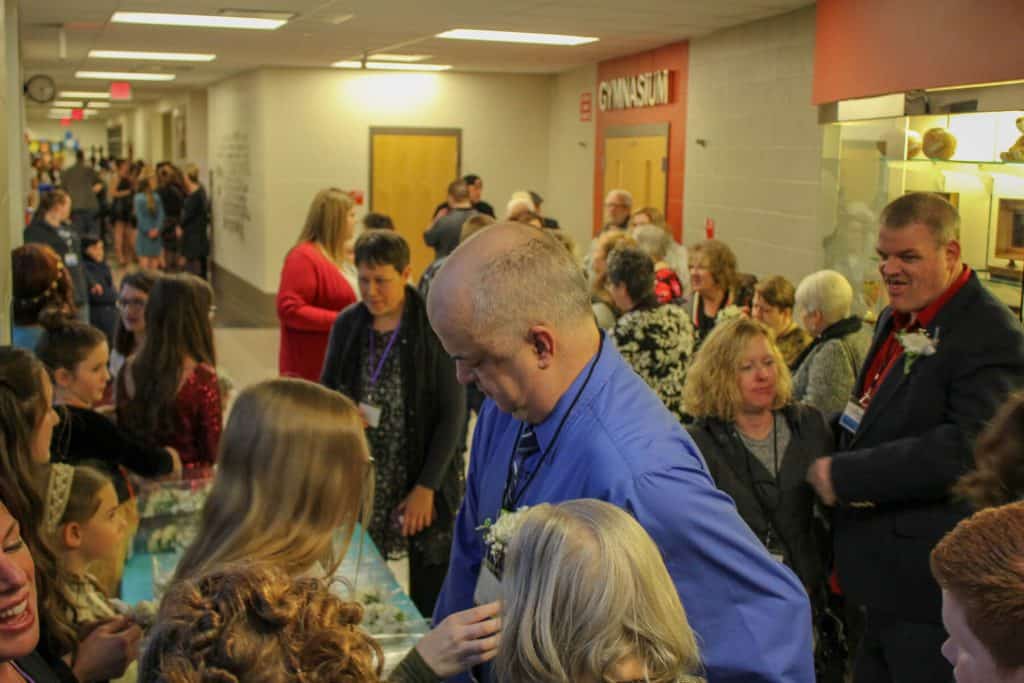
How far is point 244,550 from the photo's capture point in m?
2.29

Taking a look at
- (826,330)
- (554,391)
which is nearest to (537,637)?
(554,391)

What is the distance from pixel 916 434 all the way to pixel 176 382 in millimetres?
2435

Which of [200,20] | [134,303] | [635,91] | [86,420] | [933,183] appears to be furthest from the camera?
[635,91]

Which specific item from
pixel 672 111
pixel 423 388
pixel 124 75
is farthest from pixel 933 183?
pixel 124 75

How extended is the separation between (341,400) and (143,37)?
350 inches

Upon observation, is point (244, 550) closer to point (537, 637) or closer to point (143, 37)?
point (537, 637)

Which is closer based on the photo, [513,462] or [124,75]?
[513,462]

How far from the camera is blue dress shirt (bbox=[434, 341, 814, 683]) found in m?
1.71

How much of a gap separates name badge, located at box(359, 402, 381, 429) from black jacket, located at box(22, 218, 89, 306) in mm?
4300

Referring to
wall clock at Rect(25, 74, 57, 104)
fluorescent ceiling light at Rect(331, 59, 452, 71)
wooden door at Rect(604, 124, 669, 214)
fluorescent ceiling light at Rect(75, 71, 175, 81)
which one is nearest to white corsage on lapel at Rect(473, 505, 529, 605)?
wooden door at Rect(604, 124, 669, 214)

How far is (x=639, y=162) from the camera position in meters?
11.0

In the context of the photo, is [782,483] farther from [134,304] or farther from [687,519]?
[134,304]

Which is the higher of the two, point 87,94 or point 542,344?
point 87,94

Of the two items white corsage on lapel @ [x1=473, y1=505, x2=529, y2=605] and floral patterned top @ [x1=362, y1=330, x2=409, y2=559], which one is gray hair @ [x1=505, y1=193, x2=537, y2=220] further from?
white corsage on lapel @ [x1=473, y1=505, x2=529, y2=605]
